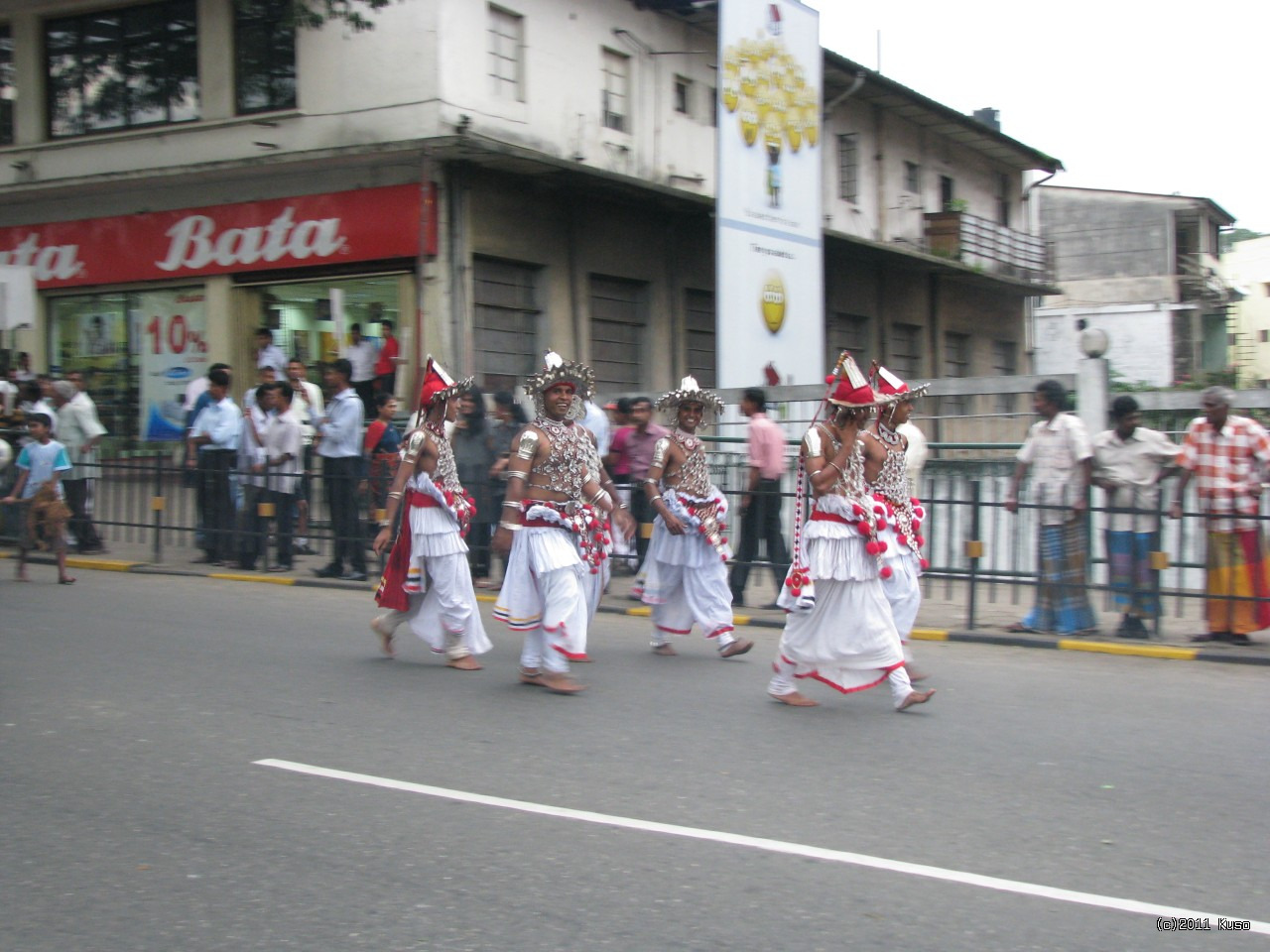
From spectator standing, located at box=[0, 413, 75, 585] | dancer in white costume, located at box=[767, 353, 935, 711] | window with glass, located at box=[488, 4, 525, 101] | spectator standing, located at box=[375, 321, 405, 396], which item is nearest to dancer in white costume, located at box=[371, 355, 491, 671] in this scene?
dancer in white costume, located at box=[767, 353, 935, 711]

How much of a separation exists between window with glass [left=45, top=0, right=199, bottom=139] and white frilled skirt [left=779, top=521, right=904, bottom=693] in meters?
16.2

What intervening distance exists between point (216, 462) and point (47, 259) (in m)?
9.74

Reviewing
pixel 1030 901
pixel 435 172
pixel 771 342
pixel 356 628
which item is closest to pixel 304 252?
Result: pixel 435 172

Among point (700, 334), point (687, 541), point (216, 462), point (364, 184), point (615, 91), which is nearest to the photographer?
point (687, 541)

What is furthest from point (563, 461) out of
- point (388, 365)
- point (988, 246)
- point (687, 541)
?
point (988, 246)

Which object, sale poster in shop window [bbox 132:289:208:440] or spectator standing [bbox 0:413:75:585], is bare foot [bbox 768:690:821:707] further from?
sale poster in shop window [bbox 132:289:208:440]

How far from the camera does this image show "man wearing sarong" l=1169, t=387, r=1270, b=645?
10.0 m

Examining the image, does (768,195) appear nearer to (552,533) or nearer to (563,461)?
(563,461)

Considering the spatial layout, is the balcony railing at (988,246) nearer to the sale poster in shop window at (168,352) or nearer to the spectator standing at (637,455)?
the sale poster in shop window at (168,352)

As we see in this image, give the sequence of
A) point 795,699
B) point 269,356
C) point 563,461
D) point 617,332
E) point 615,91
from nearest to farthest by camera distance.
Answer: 1. point 795,699
2. point 563,461
3. point 269,356
4. point 615,91
5. point 617,332

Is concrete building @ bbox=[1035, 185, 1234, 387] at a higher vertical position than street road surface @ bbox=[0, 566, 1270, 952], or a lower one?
higher

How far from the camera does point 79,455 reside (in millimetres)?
15234

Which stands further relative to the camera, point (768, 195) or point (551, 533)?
point (768, 195)

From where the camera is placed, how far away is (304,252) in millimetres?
19516
